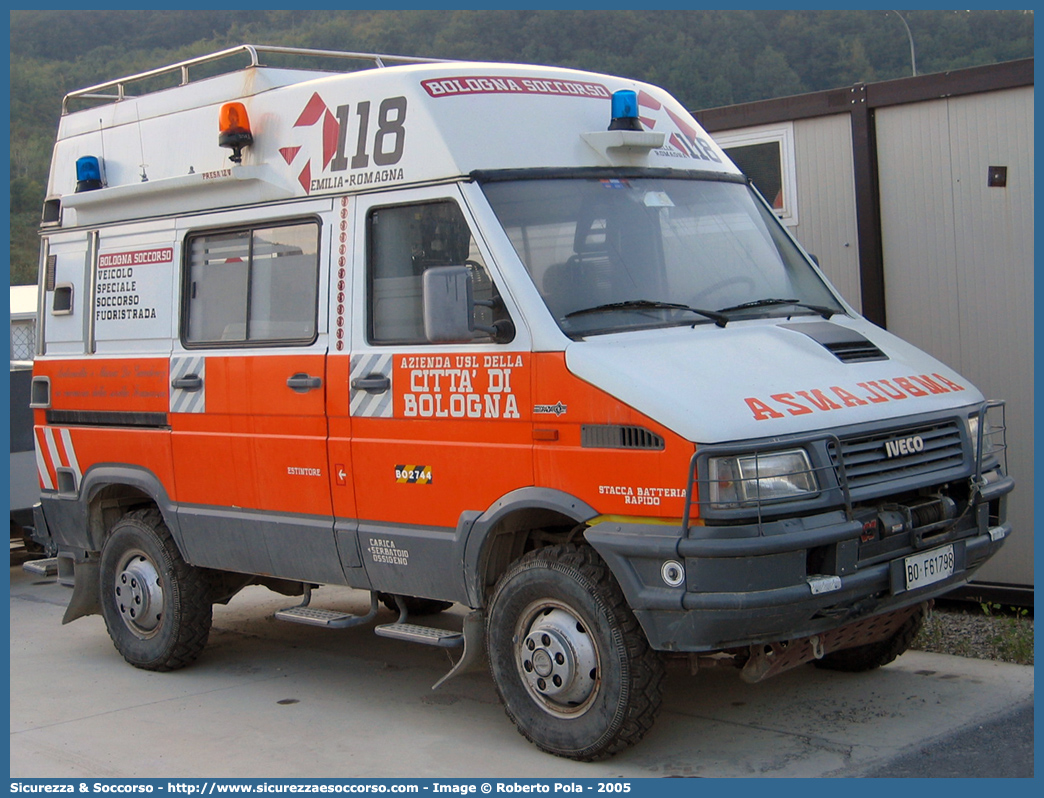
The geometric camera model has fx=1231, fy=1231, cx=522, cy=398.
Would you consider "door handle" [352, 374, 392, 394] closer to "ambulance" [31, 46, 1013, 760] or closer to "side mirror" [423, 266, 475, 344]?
"ambulance" [31, 46, 1013, 760]

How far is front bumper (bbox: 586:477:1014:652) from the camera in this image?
472 cm

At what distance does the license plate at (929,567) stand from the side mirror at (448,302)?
2.13 m

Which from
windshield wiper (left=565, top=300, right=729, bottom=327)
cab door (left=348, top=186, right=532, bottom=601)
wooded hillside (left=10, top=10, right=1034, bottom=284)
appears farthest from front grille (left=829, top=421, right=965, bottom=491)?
wooded hillside (left=10, top=10, right=1034, bottom=284)

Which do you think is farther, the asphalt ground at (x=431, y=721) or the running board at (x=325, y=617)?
the running board at (x=325, y=617)

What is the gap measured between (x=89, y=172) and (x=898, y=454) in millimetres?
5222

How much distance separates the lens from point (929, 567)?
529 centimetres

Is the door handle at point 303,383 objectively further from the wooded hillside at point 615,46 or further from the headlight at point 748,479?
the wooded hillside at point 615,46

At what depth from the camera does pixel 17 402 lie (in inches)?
421

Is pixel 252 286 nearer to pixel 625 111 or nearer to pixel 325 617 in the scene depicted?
pixel 325 617

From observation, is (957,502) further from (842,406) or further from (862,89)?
(862,89)

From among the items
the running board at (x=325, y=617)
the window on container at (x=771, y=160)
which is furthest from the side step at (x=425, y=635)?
the window on container at (x=771, y=160)

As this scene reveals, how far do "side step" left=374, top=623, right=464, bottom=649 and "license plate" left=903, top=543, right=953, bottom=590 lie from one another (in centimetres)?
205

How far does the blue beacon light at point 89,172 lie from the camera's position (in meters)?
7.68

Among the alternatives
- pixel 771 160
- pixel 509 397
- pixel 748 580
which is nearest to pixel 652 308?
pixel 509 397
